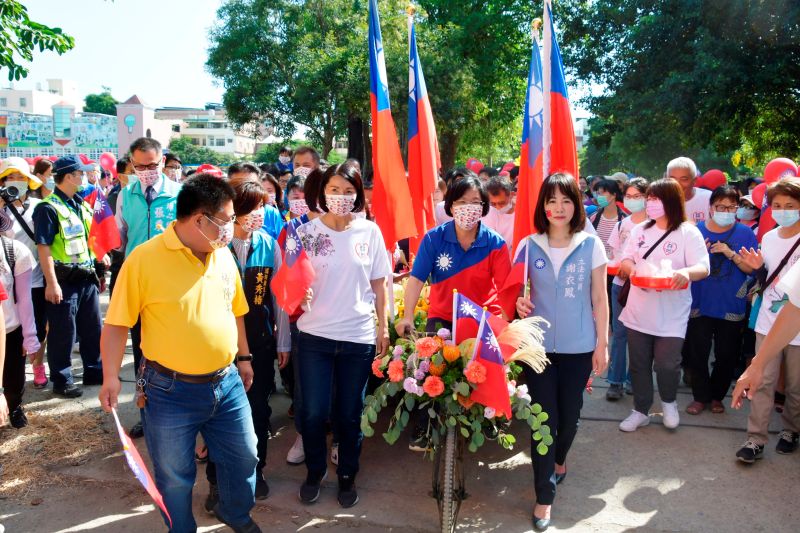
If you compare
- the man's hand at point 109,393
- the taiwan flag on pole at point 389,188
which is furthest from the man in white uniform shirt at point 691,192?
the man's hand at point 109,393

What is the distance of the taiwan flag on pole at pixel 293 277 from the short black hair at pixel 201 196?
798 millimetres

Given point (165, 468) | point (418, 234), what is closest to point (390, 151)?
point (418, 234)

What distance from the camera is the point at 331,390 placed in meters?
3.96

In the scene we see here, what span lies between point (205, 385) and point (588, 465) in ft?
9.21

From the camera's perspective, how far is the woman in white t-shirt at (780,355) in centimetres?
442

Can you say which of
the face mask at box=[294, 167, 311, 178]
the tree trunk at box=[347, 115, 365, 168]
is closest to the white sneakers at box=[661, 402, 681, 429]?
the face mask at box=[294, 167, 311, 178]

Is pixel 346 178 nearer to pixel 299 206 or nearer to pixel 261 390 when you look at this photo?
pixel 261 390

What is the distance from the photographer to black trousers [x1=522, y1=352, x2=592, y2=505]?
3760 millimetres

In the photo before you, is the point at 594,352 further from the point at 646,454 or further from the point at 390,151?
the point at 390,151

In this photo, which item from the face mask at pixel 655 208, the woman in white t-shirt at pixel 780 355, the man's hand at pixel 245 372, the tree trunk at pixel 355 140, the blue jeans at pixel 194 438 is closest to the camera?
the blue jeans at pixel 194 438

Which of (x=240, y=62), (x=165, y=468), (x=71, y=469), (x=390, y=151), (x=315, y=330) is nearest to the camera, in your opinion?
(x=165, y=468)

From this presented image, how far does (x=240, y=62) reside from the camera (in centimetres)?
2284

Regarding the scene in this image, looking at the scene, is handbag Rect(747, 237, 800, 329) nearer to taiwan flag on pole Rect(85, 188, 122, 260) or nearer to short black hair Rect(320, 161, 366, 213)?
short black hair Rect(320, 161, 366, 213)

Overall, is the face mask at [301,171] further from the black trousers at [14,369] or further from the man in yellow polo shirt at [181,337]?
the man in yellow polo shirt at [181,337]
